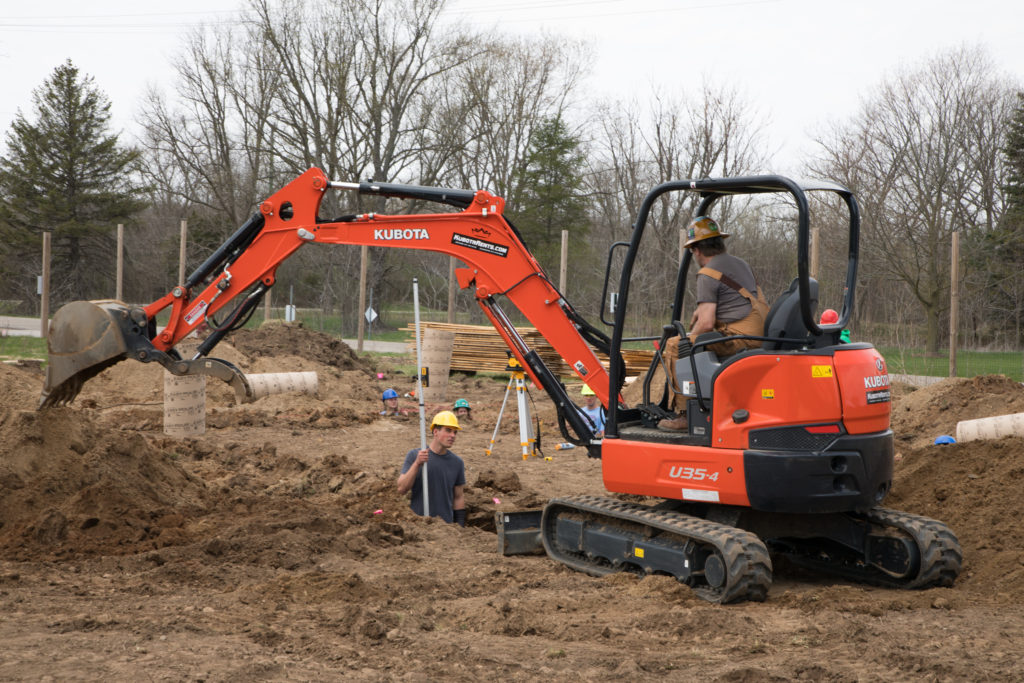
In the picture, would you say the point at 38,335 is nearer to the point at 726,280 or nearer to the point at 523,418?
the point at 523,418

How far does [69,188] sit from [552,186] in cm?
2125

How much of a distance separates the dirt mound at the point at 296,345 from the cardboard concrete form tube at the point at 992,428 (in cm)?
1253

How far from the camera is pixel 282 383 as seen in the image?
51.5ft

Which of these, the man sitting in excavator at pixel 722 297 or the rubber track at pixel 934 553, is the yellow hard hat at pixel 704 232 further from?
the rubber track at pixel 934 553

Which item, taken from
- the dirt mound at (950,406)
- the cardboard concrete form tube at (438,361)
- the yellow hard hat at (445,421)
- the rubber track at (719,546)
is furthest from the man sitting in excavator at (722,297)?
the cardboard concrete form tube at (438,361)

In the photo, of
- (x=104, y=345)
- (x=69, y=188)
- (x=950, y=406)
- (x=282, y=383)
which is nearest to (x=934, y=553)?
(x=104, y=345)

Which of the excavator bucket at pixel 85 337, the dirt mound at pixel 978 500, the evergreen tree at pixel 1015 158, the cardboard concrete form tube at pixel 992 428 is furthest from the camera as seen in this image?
the evergreen tree at pixel 1015 158

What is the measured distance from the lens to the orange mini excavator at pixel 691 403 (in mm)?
5613

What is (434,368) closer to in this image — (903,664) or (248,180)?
(903,664)

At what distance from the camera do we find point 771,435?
5.64m

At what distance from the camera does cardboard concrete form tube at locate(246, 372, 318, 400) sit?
1541 centimetres

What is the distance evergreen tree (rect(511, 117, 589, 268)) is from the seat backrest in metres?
31.4

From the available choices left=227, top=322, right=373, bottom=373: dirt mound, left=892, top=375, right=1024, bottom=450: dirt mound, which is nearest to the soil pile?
left=892, top=375, right=1024, bottom=450: dirt mound

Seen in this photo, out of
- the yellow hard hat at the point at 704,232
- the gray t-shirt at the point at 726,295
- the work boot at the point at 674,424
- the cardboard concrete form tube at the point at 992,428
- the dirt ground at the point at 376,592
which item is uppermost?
the yellow hard hat at the point at 704,232
